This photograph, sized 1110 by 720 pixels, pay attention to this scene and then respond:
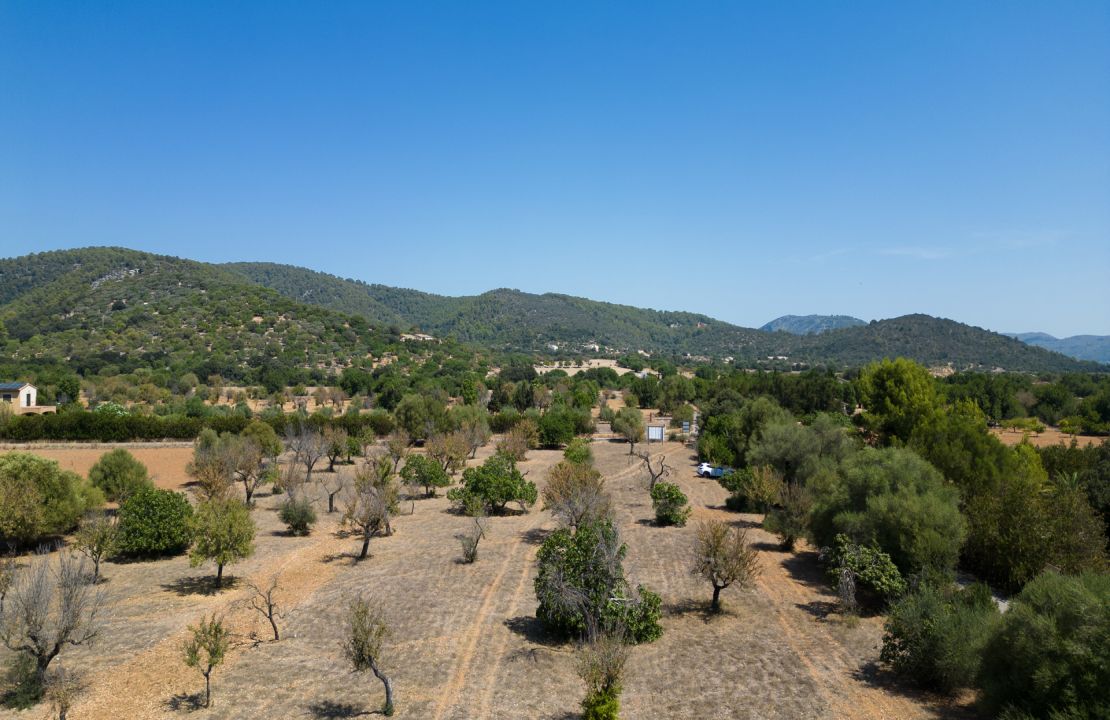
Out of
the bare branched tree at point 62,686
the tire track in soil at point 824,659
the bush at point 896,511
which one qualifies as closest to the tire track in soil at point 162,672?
the bare branched tree at point 62,686

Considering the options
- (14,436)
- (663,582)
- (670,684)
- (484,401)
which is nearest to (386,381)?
(484,401)

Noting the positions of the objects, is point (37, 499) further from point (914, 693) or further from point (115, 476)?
point (914, 693)

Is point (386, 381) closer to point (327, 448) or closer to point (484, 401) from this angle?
point (484, 401)

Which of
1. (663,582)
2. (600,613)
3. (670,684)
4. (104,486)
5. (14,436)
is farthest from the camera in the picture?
(14,436)

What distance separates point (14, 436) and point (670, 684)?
175 ft

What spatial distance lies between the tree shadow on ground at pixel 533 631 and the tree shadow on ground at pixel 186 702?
22.4ft

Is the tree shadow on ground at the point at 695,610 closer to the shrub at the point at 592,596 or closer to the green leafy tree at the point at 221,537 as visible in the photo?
the shrub at the point at 592,596

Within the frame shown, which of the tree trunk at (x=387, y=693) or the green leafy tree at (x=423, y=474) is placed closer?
the tree trunk at (x=387, y=693)

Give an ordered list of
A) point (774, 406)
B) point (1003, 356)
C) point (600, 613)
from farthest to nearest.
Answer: point (1003, 356) < point (774, 406) < point (600, 613)

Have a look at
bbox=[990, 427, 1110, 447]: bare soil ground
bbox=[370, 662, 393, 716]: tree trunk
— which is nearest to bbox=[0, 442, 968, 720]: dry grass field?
bbox=[370, 662, 393, 716]: tree trunk

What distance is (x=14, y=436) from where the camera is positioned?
151ft

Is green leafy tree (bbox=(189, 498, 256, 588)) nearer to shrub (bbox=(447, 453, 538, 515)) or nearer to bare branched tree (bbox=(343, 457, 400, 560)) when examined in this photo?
bare branched tree (bbox=(343, 457, 400, 560))

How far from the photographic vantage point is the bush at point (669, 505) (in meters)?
26.2

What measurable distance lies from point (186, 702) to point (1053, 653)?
15443mm
